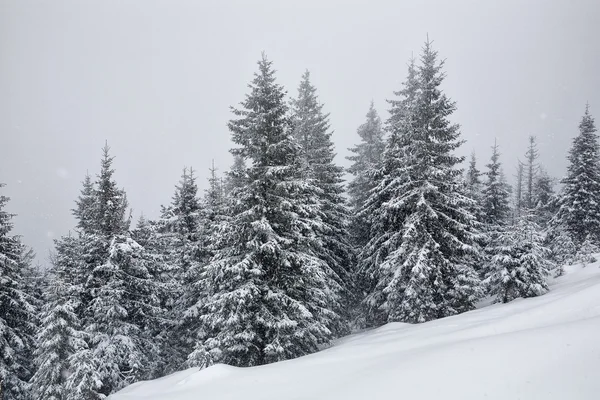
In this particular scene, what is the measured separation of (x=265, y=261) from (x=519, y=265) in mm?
10259

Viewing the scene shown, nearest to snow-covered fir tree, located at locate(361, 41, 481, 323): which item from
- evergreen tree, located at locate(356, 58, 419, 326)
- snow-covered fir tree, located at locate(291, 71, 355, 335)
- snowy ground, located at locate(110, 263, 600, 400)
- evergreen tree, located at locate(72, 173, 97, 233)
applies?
evergreen tree, located at locate(356, 58, 419, 326)

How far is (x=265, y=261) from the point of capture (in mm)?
15180

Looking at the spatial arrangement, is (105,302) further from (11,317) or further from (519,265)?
(519,265)

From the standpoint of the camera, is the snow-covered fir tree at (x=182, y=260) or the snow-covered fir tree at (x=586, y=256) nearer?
the snow-covered fir tree at (x=586, y=256)

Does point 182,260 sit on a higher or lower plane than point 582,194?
lower

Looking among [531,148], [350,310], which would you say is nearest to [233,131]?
[350,310]

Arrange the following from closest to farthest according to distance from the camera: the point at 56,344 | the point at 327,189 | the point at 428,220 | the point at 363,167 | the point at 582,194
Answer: the point at 56,344, the point at 428,220, the point at 327,189, the point at 582,194, the point at 363,167

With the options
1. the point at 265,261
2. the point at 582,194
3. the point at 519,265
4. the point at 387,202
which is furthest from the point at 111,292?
the point at 582,194

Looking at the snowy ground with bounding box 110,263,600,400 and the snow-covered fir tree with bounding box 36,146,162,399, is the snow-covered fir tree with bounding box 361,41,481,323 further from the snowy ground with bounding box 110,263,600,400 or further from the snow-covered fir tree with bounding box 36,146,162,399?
the snow-covered fir tree with bounding box 36,146,162,399

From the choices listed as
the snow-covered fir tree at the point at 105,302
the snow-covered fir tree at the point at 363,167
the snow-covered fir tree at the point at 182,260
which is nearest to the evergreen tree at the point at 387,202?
the snow-covered fir tree at the point at 363,167

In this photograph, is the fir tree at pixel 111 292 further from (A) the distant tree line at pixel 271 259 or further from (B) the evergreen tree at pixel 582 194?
(B) the evergreen tree at pixel 582 194

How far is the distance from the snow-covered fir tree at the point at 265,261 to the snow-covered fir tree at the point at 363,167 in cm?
864

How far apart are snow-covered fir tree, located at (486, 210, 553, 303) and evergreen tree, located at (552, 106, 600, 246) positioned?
12.0 m

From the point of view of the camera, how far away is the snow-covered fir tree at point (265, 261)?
1378cm
